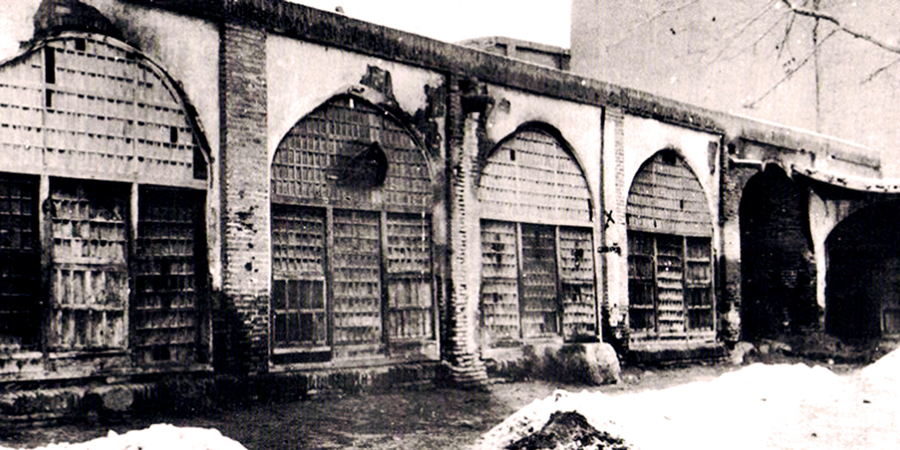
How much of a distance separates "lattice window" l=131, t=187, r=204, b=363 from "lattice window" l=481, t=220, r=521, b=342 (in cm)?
407

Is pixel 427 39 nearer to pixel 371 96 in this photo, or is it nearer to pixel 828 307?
pixel 371 96

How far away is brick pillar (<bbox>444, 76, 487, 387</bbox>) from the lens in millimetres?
10844

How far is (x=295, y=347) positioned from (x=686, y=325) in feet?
26.1

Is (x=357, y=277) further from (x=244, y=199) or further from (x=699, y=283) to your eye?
(x=699, y=283)

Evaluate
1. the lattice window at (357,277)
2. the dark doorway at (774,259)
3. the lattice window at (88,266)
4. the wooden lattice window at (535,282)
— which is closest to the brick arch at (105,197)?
the lattice window at (88,266)

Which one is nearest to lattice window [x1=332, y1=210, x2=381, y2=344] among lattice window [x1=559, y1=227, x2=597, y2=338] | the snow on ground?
the snow on ground

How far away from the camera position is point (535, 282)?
1217 centimetres

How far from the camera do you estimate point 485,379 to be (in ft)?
36.2

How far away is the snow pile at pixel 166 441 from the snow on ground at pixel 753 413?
2113 millimetres

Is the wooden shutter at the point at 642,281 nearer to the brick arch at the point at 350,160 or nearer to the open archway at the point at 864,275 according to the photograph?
the open archway at the point at 864,275

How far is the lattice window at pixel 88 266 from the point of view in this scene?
7.67m

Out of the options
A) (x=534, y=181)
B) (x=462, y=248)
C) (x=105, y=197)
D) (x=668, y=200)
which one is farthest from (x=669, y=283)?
(x=105, y=197)

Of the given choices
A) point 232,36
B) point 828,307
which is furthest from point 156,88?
point 828,307

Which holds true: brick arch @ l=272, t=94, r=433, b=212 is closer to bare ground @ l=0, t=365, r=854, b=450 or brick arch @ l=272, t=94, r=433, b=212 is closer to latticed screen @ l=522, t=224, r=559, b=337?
latticed screen @ l=522, t=224, r=559, b=337
